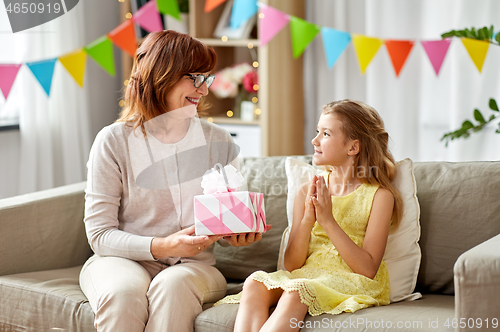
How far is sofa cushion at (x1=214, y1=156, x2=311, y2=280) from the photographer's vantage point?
1.78m

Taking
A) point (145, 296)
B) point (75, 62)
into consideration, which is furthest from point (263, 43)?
point (145, 296)

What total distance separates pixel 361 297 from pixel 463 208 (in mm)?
443

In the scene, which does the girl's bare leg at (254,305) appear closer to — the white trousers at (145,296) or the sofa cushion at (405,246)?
the white trousers at (145,296)

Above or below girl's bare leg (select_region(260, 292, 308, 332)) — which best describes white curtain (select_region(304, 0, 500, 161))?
above

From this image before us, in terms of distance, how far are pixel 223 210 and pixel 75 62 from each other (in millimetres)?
1464

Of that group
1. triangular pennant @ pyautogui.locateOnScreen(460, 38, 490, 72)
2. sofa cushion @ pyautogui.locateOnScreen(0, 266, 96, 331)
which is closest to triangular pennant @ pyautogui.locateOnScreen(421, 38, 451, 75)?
triangular pennant @ pyautogui.locateOnScreen(460, 38, 490, 72)

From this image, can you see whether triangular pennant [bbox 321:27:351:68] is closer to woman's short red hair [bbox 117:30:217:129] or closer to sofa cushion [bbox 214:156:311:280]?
sofa cushion [bbox 214:156:311:280]

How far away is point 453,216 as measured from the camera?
1.60m

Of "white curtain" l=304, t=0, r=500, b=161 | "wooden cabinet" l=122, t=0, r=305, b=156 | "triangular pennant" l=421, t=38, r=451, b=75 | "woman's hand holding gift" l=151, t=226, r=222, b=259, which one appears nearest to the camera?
"woman's hand holding gift" l=151, t=226, r=222, b=259

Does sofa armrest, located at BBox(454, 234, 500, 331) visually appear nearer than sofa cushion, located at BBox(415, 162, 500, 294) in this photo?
Yes

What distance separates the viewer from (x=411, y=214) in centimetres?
159

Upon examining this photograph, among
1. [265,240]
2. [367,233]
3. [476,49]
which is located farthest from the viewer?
[476,49]

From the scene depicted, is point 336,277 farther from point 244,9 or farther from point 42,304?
point 244,9

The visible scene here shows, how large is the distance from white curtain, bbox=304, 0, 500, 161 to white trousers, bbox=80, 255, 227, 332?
161 centimetres
